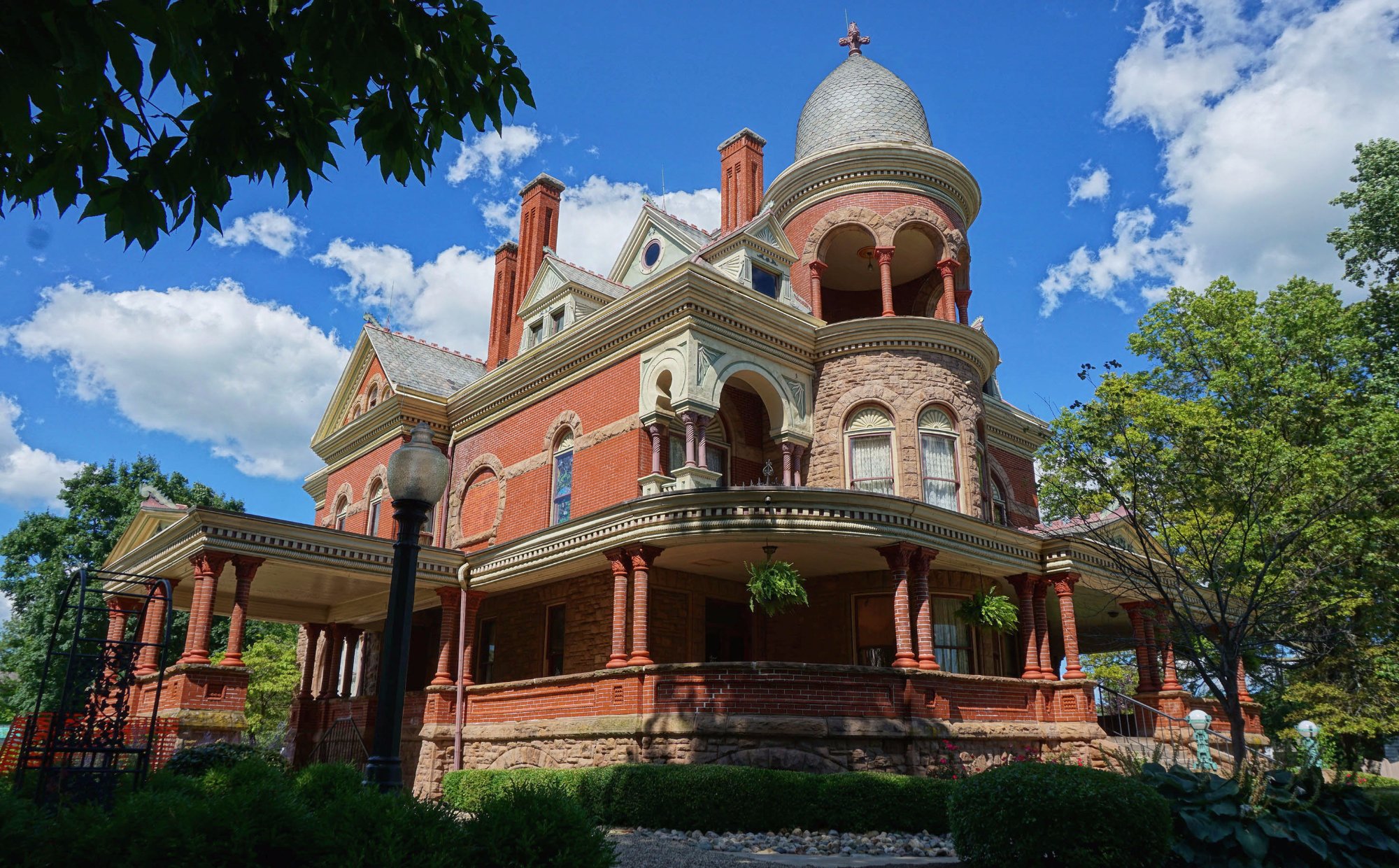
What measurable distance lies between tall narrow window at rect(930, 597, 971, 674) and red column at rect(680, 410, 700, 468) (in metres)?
5.80

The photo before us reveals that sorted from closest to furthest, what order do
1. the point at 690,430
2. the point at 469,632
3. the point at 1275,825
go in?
the point at 1275,825 → the point at 690,430 → the point at 469,632

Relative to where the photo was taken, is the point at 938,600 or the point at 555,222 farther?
the point at 555,222

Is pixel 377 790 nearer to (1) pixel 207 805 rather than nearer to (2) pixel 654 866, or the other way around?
(1) pixel 207 805

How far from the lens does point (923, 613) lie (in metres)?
17.3

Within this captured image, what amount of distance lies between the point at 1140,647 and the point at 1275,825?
1482 centimetres

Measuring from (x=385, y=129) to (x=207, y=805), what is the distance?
157 inches

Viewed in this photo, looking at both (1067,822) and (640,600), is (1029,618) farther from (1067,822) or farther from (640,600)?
(1067,822)

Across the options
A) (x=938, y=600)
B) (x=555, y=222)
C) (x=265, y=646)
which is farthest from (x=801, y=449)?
(x=265, y=646)

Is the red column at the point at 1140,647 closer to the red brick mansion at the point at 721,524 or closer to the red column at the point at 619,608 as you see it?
the red brick mansion at the point at 721,524

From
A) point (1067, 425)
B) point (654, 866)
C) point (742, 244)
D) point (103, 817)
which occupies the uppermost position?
point (742, 244)

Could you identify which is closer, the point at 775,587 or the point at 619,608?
the point at 775,587

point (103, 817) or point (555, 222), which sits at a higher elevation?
point (555, 222)

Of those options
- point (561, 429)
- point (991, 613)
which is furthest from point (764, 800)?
point (561, 429)

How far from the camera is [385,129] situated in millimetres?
5711
